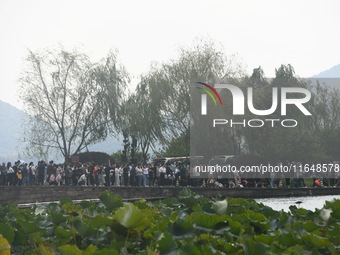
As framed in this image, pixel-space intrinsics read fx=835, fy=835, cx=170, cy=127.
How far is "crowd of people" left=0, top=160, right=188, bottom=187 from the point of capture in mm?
44188

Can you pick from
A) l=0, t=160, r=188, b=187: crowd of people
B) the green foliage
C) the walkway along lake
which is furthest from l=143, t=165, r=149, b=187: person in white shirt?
the green foliage

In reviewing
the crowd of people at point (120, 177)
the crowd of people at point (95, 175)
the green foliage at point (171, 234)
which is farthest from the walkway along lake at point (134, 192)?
the green foliage at point (171, 234)

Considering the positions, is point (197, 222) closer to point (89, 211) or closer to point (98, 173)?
point (89, 211)

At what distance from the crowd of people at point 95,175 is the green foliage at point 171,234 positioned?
127 feet

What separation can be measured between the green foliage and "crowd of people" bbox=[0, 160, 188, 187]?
38.6m

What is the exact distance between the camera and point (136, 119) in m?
58.8

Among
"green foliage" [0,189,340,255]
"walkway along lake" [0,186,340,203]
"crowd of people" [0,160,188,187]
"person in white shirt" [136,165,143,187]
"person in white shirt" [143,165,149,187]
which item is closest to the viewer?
"green foliage" [0,189,340,255]

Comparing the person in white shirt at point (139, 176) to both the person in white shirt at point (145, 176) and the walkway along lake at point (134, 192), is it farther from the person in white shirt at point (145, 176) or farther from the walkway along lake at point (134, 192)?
the walkway along lake at point (134, 192)

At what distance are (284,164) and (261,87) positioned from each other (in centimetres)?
597

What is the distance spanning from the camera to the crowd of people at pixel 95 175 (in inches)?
1740

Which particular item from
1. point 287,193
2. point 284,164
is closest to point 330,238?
point 287,193

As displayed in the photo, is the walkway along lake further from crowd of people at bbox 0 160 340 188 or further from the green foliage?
the green foliage

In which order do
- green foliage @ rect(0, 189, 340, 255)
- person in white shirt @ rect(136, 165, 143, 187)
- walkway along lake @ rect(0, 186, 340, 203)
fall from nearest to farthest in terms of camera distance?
green foliage @ rect(0, 189, 340, 255), walkway along lake @ rect(0, 186, 340, 203), person in white shirt @ rect(136, 165, 143, 187)

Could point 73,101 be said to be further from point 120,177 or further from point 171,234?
point 171,234
